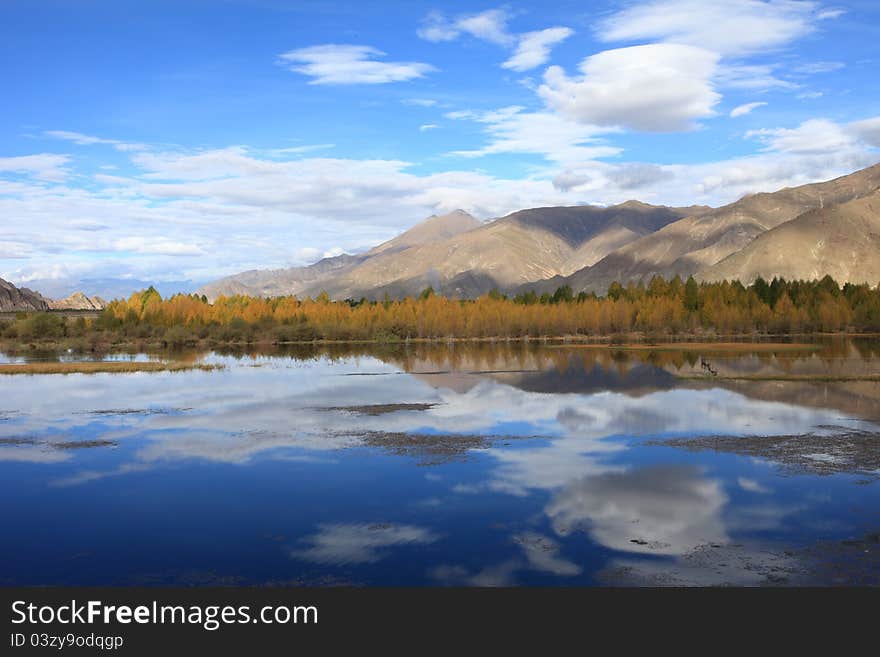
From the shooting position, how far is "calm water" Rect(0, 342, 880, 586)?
19.4 meters

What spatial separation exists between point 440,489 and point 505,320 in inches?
5378

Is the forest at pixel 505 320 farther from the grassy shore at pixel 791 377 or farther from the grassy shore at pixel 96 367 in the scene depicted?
the grassy shore at pixel 791 377

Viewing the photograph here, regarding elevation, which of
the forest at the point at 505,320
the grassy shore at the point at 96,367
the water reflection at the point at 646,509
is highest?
the forest at the point at 505,320

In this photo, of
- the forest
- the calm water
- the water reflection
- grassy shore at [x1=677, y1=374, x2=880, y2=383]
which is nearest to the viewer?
the calm water

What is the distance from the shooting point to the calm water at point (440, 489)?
1944 cm

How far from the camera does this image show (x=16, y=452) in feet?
118

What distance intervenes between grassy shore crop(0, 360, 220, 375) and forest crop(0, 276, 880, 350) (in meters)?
53.9

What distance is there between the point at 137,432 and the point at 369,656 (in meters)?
30.9

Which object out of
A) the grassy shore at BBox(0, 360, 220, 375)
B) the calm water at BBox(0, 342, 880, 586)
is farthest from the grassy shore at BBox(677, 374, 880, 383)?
the grassy shore at BBox(0, 360, 220, 375)

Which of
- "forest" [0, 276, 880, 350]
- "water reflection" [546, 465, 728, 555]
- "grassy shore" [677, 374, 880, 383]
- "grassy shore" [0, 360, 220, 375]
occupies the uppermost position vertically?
"forest" [0, 276, 880, 350]

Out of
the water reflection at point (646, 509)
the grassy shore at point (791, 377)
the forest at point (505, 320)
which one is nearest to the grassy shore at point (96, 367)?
the grassy shore at point (791, 377)

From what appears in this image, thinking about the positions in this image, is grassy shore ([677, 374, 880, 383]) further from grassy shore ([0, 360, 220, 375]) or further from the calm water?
grassy shore ([0, 360, 220, 375])

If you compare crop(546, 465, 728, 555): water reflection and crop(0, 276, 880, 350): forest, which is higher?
crop(0, 276, 880, 350): forest

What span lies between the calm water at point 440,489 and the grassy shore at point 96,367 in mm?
24991
